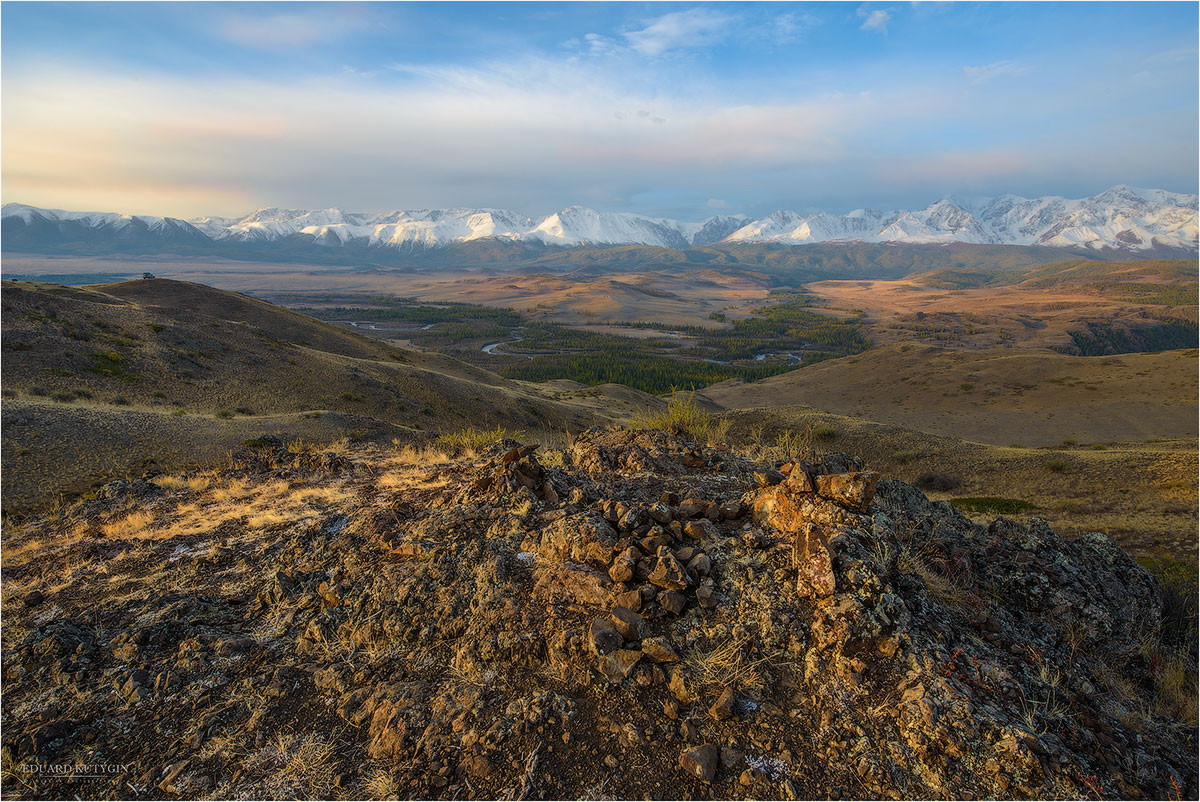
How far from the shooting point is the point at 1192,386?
4678 cm

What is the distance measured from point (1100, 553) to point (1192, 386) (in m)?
61.8

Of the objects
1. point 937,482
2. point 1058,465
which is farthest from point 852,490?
point 1058,465

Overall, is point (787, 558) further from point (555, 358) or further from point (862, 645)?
point (555, 358)

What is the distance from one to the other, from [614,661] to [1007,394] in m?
66.2

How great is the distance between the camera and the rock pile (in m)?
3.56

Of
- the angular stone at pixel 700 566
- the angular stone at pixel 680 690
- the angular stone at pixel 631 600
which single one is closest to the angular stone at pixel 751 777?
the angular stone at pixel 680 690

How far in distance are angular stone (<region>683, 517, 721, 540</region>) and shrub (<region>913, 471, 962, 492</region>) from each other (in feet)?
78.1

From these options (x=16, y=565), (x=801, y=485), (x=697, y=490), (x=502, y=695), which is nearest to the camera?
(x=502, y=695)

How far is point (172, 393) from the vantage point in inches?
1099

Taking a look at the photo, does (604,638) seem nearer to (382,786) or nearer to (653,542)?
(653,542)

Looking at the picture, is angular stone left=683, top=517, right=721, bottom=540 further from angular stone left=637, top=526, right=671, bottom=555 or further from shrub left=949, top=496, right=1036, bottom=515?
shrub left=949, top=496, right=1036, bottom=515

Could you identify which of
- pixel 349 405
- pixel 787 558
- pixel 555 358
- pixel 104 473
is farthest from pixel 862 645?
pixel 555 358

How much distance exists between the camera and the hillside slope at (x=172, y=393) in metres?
16.8

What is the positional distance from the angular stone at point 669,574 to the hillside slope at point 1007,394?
1940 inches
